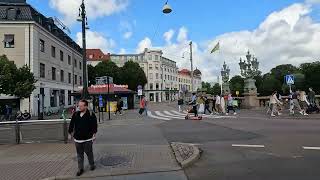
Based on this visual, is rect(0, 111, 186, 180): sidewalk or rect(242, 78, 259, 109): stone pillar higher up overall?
rect(242, 78, 259, 109): stone pillar

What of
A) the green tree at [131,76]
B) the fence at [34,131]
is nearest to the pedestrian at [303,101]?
the fence at [34,131]

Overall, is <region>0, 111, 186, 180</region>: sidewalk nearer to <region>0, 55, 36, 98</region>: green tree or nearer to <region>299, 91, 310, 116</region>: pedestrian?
<region>299, 91, 310, 116</region>: pedestrian

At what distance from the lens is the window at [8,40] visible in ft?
158

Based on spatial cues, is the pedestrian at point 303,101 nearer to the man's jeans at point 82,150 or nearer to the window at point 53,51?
the man's jeans at point 82,150

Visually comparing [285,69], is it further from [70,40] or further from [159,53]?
[70,40]

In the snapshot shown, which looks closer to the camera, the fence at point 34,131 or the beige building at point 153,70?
the fence at point 34,131

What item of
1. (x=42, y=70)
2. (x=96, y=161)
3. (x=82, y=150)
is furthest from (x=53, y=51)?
(x=82, y=150)

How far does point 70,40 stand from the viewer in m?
69.6

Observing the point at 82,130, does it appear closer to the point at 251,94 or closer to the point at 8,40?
the point at 251,94

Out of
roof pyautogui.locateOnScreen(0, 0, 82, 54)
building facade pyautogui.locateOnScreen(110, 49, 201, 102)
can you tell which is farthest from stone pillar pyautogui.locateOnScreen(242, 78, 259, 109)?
building facade pyautogui.locateOnScreen(110, 49, 201, 102)

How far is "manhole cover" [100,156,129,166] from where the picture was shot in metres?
10.2

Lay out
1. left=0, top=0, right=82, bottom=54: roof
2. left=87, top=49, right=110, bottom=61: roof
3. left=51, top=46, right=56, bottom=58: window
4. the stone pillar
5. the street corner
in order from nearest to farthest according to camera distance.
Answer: the street corner < the stone pillar < left=0, top=0, right=82, bottom=54: roof < left=51, top=46, right=56, bottom=58: window < left=87, top=49, right=110, bottom=61: roof

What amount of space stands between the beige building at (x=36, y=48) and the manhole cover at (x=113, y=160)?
3688 centimetres

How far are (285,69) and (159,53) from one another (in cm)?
4359
